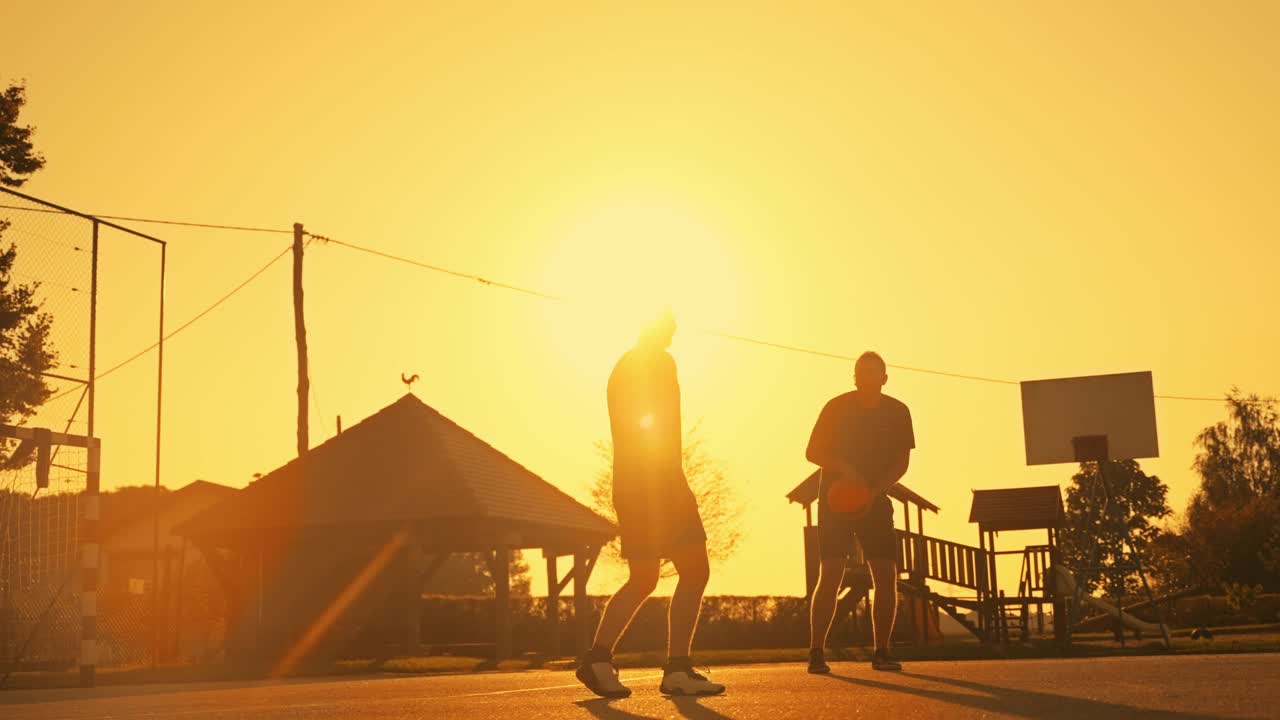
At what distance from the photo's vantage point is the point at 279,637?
2964 centimetres

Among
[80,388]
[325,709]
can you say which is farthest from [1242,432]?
[325,709]

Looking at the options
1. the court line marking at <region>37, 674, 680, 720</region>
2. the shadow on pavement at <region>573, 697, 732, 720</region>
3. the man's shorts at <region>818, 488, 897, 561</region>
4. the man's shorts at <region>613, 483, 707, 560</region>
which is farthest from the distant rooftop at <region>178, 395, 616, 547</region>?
the shadow on pavement at <region>573, 697, 732, 720</region>

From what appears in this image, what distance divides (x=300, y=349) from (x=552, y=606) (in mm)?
7009

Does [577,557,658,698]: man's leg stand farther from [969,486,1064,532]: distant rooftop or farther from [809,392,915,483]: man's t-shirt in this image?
[969,486,1064,532]: distant rooftop

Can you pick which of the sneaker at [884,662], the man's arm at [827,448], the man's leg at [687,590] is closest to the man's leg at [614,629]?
the man's leg at [687,590]

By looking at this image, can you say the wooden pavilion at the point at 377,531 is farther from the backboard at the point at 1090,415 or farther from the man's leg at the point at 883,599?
the man's leg at the point at 883,599

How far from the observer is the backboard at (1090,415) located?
26500 millimetres

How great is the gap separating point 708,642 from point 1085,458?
1343 cm

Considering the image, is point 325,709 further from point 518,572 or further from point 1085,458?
point 518,572

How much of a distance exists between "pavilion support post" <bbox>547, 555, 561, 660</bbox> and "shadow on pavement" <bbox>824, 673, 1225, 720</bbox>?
22.5 metres

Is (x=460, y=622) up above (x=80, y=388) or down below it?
below

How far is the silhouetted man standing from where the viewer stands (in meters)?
7.89

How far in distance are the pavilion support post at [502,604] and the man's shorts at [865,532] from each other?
1688 centimetres

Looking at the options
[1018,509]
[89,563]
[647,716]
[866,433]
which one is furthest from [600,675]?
[1018,509]
